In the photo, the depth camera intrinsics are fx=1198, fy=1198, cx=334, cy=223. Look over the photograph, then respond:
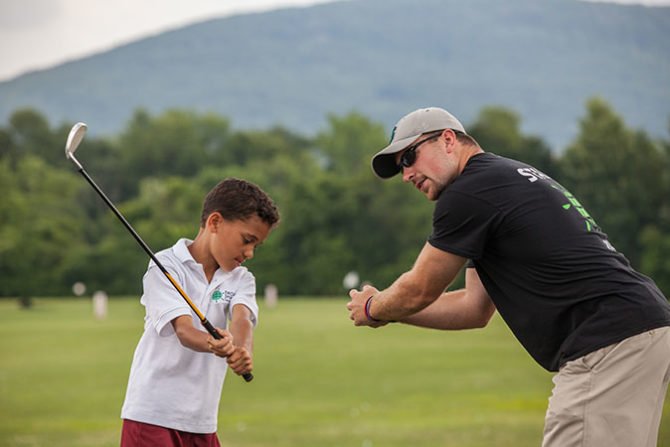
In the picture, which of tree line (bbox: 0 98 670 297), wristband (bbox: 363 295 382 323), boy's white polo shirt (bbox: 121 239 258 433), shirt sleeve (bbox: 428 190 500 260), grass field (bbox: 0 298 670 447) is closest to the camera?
shirt sleeve (bbox: 428 190 500 260)

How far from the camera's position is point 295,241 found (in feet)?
266

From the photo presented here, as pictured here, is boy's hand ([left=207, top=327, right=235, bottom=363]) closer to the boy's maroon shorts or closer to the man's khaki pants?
the boy's maroon shorts

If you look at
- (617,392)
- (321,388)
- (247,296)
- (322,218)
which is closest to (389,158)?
(247,296)

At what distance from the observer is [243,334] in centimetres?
554

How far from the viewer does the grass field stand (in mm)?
17062

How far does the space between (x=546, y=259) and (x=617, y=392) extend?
2.01ft

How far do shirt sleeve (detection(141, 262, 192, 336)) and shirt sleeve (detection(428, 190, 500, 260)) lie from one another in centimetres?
123

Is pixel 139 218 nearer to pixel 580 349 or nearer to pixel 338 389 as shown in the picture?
pixel 338 389

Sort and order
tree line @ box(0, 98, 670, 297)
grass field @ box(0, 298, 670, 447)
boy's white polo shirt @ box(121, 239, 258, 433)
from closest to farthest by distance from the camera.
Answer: boy's white polo shirt @ box(121, 239, 258, 433) → grass field @ box(0, 298, 670, 447) → tree line @ box(0, 98, 670, 297)

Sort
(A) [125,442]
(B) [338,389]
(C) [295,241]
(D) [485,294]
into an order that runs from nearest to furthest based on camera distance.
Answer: (A) [125,442], (D) [485,294], (B) [338,389], (C) [295,241]

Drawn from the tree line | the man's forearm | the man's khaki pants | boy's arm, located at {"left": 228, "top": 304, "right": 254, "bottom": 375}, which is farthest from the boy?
the tree line

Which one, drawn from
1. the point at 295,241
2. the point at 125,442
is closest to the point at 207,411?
the point at 125,442

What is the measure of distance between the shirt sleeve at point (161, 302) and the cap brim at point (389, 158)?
1.08m

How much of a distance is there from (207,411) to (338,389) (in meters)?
19.6
